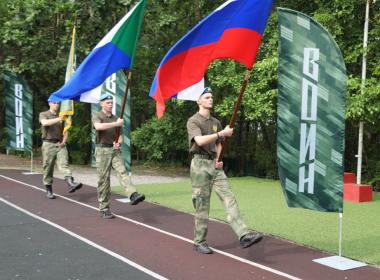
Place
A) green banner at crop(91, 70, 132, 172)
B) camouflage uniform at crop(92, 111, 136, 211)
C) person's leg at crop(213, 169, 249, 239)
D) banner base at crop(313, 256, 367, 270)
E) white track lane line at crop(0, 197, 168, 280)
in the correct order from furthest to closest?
green banner at crop(91, 70, 132, 172)
camouflage uniform at crop(92, 111, 136, 211)
person's leg at crop(213, 169, 249, 239)
banner base at crop(313, 256, 367, 270)
white track lane line at crop(0, 197, 168, 280)

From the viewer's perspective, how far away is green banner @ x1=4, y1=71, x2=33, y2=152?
16.5m

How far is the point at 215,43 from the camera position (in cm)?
634

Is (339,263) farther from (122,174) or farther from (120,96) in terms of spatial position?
(120,96)

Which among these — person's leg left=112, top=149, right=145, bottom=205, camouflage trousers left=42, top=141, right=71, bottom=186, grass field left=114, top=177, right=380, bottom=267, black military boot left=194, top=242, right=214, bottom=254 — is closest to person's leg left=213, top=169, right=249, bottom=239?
black military boot left=194, top=242, right=214, bottom=254

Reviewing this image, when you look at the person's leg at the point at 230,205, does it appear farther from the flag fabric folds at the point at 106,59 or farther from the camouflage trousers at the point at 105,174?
the flag fabric folds at the point at 106,59

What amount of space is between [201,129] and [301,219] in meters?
3.57

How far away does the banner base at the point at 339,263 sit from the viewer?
19.2 ft

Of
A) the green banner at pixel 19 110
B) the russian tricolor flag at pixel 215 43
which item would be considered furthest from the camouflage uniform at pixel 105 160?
the green banner at pixel 19 110

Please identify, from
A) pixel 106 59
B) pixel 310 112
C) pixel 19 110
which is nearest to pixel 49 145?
pixel 106 59

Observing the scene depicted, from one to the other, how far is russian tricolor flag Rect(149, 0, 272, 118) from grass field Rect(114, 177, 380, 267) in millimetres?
2898

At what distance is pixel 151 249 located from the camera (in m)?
6.65

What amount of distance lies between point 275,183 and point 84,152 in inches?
379

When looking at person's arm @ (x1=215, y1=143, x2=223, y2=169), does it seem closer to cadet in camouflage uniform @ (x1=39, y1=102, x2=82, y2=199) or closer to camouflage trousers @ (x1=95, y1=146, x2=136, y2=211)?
camouflage trousers @ (x1=95, y1=146, x2=136, y2=211)

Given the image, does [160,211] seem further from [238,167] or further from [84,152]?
[84,152]
